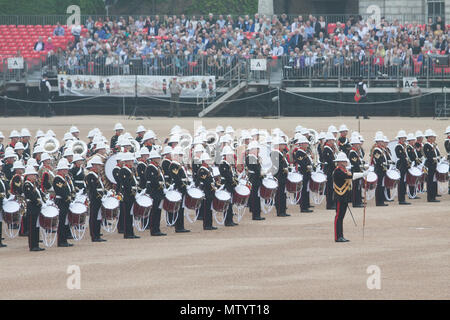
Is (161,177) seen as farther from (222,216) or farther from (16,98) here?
(16,98)

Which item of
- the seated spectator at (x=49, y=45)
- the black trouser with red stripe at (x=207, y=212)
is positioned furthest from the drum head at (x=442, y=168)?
the seated spectator at (x=49, y=45)

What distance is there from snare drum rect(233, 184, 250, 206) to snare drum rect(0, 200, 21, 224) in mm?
4525

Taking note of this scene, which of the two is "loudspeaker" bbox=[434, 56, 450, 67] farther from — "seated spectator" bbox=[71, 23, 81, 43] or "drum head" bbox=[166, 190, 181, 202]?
"drum head" bbox=[166, 190, 181, 202]

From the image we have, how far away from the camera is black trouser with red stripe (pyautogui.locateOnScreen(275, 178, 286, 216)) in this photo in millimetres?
22359

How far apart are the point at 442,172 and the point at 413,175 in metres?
0.73

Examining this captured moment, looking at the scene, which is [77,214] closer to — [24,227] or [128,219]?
[128,219]

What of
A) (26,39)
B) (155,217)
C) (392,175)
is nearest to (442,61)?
(392,175)

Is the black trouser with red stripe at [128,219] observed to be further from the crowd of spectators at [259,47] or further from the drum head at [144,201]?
the crowd of spectators at [259,47]

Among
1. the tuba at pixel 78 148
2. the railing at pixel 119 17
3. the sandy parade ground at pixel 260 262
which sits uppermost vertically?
the railing at pixel 119 17

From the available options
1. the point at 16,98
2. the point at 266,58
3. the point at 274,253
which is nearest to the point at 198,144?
the point at 274,253

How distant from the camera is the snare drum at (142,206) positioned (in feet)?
63.8

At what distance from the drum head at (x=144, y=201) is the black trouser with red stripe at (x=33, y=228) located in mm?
Result: 2050

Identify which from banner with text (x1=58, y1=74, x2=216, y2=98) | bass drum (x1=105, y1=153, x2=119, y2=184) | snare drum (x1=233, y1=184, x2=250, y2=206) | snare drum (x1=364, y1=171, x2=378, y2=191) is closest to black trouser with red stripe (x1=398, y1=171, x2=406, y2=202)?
snare drum (x1=364, y1=171, x2=378, y2=191)

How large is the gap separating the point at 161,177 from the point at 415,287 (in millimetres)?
6883
